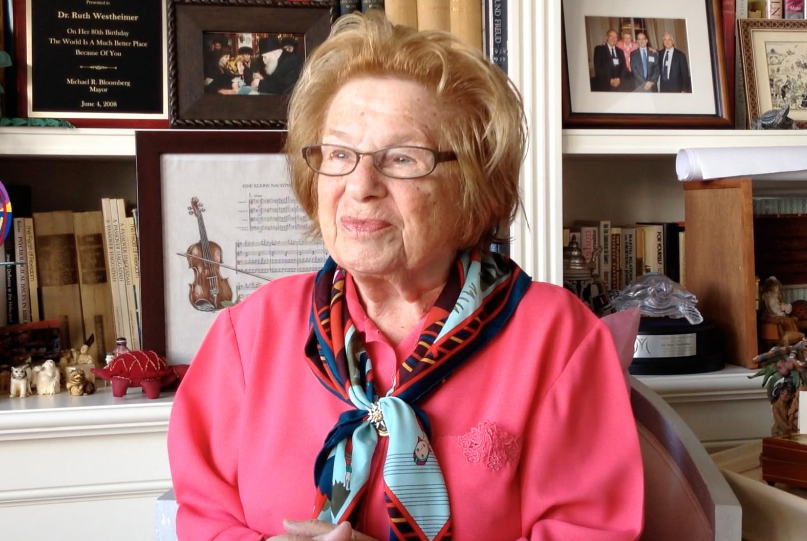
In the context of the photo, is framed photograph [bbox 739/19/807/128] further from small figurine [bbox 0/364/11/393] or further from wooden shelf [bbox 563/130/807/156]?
small figurine [bbox 0/364/11/393]

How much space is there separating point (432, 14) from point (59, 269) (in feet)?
2.67

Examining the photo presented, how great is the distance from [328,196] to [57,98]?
694 mm

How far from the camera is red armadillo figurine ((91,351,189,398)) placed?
137 centimetres

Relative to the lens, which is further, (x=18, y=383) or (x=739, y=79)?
(x=739, y=79)

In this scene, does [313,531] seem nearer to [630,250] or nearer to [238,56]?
[238,56]

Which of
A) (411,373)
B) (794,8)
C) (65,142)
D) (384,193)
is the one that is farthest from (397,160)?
(794,8)

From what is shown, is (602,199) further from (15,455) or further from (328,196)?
(15,455)

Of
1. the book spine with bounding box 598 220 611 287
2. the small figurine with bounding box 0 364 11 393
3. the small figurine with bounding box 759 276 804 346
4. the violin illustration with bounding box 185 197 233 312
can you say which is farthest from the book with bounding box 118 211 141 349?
the small figurine with bounding box 759 276 804 346

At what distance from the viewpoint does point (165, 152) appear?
1.46 m

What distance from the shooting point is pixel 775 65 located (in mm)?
1685

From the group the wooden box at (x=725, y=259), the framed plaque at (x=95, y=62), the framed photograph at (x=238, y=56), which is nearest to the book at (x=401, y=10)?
the framed photograph at (x=238, y=56)

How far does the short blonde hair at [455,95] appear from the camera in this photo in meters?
1.04

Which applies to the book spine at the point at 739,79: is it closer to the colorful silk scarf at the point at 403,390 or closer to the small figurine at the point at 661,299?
the small figurine at the point at 661,299

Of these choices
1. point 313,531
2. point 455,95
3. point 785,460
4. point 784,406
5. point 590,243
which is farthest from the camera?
point 590,243
